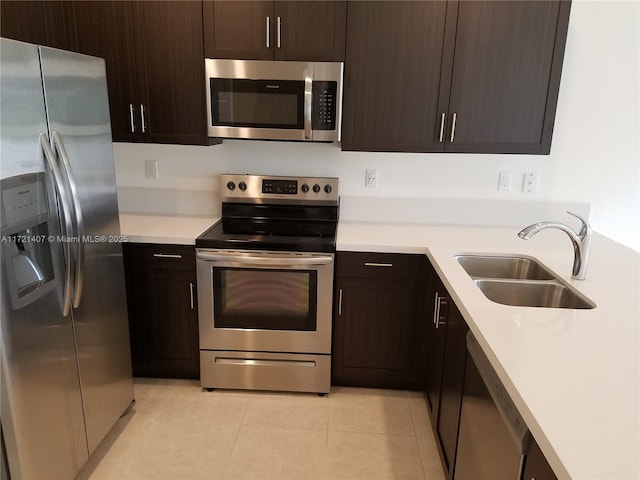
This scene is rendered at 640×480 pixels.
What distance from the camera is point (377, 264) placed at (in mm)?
2416

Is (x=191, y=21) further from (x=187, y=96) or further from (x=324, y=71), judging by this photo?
(x=324, y=71)

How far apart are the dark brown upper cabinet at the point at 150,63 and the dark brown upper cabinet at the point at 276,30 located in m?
0.10

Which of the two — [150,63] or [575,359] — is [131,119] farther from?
[575,359]

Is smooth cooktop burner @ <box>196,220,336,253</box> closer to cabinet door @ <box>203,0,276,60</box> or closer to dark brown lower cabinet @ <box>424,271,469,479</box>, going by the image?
dark brown lower cabinet @ <box>424,271,469,479</box>

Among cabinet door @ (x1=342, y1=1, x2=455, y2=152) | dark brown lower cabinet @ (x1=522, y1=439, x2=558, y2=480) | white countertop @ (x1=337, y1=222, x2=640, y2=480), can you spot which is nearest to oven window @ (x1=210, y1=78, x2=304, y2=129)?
cabinet door @ (x1=342, y1=1, x2=455, y2=152)

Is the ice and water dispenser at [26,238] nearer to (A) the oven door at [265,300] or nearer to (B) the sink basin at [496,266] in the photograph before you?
(A) the oven door at [265,300]

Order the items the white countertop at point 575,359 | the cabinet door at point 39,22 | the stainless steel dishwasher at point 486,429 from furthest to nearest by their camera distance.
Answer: the cabinet door at point 39,22
the stainless steel dishwasher at point 486,429
the white countertop at point 575,359

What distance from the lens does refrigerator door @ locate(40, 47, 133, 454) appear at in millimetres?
1676

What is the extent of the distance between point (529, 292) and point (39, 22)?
2.58m

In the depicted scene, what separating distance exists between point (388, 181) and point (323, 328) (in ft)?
3.20

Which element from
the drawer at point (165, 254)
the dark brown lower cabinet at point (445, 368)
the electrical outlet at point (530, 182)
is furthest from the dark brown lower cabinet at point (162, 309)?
the electrical outlet at point (530, 182)

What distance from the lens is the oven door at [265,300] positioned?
Result: 94.1 inches

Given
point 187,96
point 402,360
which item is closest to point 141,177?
point 187,96

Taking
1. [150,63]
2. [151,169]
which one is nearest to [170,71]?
[150,63]
